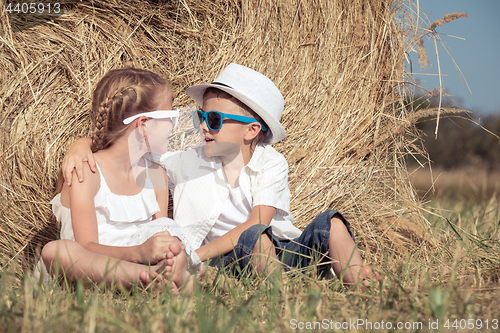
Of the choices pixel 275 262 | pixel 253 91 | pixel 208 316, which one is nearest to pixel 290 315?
pixel 208 316

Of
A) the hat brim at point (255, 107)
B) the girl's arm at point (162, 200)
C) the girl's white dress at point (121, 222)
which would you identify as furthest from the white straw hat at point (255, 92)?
the girl's white dress at point (121, 222)

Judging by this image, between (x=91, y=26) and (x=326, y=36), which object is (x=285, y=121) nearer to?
(x=326, y=36)

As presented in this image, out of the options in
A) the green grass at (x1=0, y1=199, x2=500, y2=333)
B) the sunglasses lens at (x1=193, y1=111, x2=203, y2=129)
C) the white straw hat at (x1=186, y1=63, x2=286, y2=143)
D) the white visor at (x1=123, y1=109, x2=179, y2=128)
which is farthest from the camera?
the sunglasses lens at (x1=193, y1=111, x2=203, y2=129)

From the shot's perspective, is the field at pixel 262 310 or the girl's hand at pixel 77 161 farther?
the girl's hand at pixel 77 161

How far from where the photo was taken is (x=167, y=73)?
227 centimetres

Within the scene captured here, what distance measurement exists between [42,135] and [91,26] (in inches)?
26.2

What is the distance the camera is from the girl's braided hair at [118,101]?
1.64 m

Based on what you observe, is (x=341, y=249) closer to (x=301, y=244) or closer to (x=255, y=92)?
(x=301, y=244)

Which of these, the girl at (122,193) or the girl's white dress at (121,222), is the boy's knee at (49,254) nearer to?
the girl at (122,193)

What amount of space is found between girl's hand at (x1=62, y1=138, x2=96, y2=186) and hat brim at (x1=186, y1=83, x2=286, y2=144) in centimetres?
58

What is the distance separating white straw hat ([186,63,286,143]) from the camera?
5.72 ft

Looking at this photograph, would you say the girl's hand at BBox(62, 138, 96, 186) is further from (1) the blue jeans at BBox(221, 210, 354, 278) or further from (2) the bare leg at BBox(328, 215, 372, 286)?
(2) the bare leg at BBox(328, 215, 372, 286)

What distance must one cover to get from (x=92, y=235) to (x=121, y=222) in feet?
0.67

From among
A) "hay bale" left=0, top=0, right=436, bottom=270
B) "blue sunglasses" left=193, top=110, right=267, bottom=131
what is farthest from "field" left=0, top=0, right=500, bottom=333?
"blue sunglasses" left=193, top=110, right=267, bottom=131
